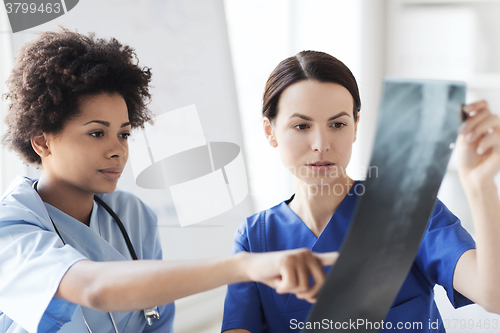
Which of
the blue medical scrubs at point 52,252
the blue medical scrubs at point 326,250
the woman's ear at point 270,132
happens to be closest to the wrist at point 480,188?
the blue medical scrubs at point 326,250

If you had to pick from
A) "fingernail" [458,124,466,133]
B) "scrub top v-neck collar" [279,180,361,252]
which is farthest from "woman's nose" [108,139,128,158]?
"fingernail" [458,124,466,133]

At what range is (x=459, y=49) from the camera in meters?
0.75

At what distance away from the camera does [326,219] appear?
637 mm

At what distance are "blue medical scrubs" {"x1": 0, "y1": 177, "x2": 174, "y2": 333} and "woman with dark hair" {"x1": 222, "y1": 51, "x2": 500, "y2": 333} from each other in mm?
202

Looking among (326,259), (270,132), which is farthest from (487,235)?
(270,132)

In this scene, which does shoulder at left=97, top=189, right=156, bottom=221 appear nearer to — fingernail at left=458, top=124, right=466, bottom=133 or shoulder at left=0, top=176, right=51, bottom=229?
shoulder at left=0, top=176, right=51, bottom=229

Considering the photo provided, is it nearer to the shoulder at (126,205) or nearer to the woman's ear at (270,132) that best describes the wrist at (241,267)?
the woman's ear at (270,132)

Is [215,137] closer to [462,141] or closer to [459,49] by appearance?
[459,49]

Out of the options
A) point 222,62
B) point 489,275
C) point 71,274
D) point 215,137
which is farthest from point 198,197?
point 489,275

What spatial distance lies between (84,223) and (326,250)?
410 mm

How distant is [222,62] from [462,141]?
2.49 ft

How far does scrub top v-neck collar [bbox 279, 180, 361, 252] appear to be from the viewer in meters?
0.61

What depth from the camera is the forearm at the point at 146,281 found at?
382mm

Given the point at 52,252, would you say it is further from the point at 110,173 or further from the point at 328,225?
the point at 328,225
